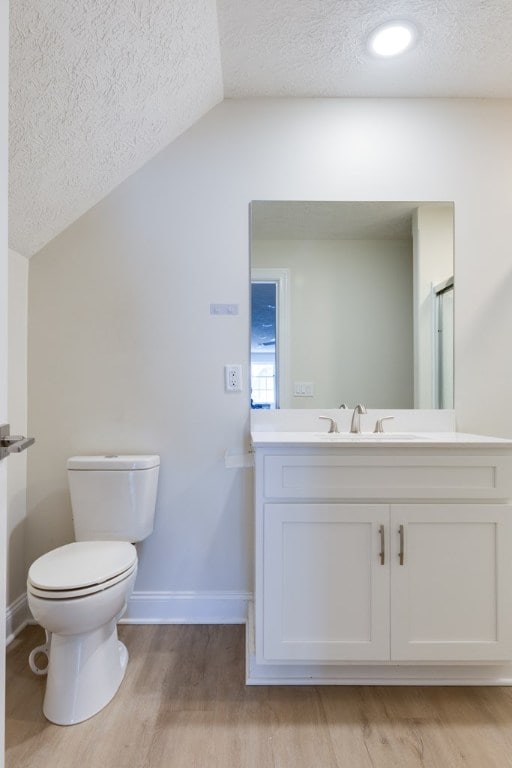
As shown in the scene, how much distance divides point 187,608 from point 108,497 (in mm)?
641

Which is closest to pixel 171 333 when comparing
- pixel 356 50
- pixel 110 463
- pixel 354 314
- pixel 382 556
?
pixel 110 463

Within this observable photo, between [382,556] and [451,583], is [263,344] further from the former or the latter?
[451,583]

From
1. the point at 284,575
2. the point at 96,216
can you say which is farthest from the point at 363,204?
the point at 284,575

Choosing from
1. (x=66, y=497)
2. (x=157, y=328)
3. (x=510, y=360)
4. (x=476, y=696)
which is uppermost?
(x=157, y=328)

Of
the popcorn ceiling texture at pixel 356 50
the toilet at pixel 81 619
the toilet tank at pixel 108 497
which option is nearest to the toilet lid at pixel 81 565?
the toilet at pixel 81 619

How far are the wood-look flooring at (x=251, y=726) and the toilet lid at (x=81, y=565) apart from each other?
44cm

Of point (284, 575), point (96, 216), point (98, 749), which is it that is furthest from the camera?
point (96, 216)

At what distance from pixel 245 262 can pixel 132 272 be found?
524 mm

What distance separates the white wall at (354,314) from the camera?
6.00 ft

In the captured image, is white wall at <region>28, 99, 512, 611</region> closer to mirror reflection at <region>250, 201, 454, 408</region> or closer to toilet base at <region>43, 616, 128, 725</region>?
mirror reflection at <region>250, 201, 454, 408</region>

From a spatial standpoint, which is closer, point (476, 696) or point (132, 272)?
point (476, 696)

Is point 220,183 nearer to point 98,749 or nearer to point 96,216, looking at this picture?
point 96,216

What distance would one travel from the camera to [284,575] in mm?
1307

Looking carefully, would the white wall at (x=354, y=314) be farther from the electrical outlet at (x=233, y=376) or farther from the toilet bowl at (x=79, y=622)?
the toilet bowl at (x=79, y=622)
